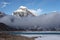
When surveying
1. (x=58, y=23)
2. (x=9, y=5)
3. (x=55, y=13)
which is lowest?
(x=58, y=23)

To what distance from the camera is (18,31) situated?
2.81 metres

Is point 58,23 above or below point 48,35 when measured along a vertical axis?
above

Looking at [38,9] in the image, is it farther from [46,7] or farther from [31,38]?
[31,38]

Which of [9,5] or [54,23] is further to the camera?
[9,5]

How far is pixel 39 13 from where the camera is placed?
9.21 ft

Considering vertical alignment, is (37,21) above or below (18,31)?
above

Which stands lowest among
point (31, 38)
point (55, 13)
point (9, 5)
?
point (31, 38)

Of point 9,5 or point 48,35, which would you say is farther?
point 9,5

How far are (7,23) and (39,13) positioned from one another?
0.65 metres

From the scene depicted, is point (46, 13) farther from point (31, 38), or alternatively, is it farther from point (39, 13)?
point (31, 38)

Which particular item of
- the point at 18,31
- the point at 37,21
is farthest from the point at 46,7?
the point at 18,31

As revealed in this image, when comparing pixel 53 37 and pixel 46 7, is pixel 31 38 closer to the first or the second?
pixel 53 37

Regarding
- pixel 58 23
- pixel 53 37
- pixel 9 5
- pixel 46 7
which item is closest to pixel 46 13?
pixel 46 7

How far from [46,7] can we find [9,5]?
736 millimetres
